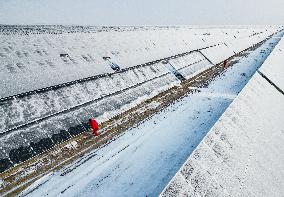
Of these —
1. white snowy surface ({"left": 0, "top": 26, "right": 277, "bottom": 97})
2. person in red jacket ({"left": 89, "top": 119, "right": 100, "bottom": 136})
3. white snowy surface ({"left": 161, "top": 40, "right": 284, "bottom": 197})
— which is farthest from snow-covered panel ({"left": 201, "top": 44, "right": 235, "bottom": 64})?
person in red jacket ({"left": 89, "top": 119, "right": 100, "bottom": 136})

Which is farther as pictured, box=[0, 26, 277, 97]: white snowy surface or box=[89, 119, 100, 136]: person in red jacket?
box=[0, 26, 277, 97]: white snowy surface

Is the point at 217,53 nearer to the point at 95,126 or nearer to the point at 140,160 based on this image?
the point at 95,126

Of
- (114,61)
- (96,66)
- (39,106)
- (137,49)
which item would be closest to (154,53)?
(137,49)

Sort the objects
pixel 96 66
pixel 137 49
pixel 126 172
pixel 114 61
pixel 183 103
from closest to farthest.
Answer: pixel 126 172 → pixel 183 103 → pixel 96 66 → pixel 114 61 → pixel 137 49

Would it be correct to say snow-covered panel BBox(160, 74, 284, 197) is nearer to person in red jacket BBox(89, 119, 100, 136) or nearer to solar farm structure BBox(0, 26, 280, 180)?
person in red jacket BBox(89, 119, 100, 136)

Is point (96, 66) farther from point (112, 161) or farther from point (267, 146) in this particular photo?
point (267, 146)
